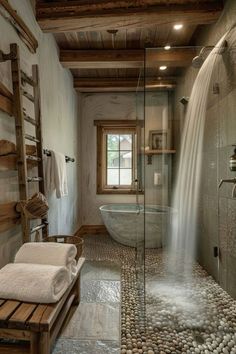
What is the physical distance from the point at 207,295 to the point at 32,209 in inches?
63.1

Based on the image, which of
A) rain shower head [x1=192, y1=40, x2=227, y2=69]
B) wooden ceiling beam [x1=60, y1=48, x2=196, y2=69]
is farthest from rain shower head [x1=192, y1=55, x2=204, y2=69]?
wooden ceiling beam [x1=60, y1=48, x2=196, y2=69]

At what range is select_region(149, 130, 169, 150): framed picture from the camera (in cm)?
353

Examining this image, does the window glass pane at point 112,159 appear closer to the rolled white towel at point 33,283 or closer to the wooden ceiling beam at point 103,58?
the wooden ceiling beam at point 103,58

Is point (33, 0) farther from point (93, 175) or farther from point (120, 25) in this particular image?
point (93, 175)

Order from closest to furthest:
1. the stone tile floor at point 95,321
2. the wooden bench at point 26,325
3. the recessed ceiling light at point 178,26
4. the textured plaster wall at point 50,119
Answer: the wooden bench at point 26,325, the stone tile floor at point 95,321, the textured plaster wall at point 50,119, the recessed ceiling light at point 178,26

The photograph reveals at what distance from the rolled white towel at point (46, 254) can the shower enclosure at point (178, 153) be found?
2.68 ft

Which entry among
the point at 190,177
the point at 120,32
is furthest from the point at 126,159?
the point at 120,32

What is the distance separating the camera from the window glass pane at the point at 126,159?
171 inches

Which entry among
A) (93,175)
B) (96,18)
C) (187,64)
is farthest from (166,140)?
(96,18)

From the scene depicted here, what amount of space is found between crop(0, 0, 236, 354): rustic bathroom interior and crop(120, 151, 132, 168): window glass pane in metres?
0.16

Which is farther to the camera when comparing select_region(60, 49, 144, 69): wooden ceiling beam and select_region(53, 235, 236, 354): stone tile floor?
select_region(60, 49, 144, 69): wooden ceiling beam

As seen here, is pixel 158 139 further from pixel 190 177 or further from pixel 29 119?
pixel 29 119

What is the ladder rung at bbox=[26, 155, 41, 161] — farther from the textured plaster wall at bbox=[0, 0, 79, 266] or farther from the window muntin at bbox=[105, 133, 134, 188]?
the window muntin at bbox=[105, 133, 134, 188]

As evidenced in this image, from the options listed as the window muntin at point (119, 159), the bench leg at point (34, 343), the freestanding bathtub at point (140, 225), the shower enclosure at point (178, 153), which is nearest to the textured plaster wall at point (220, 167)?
the shower enclosure at point (178, 153)
